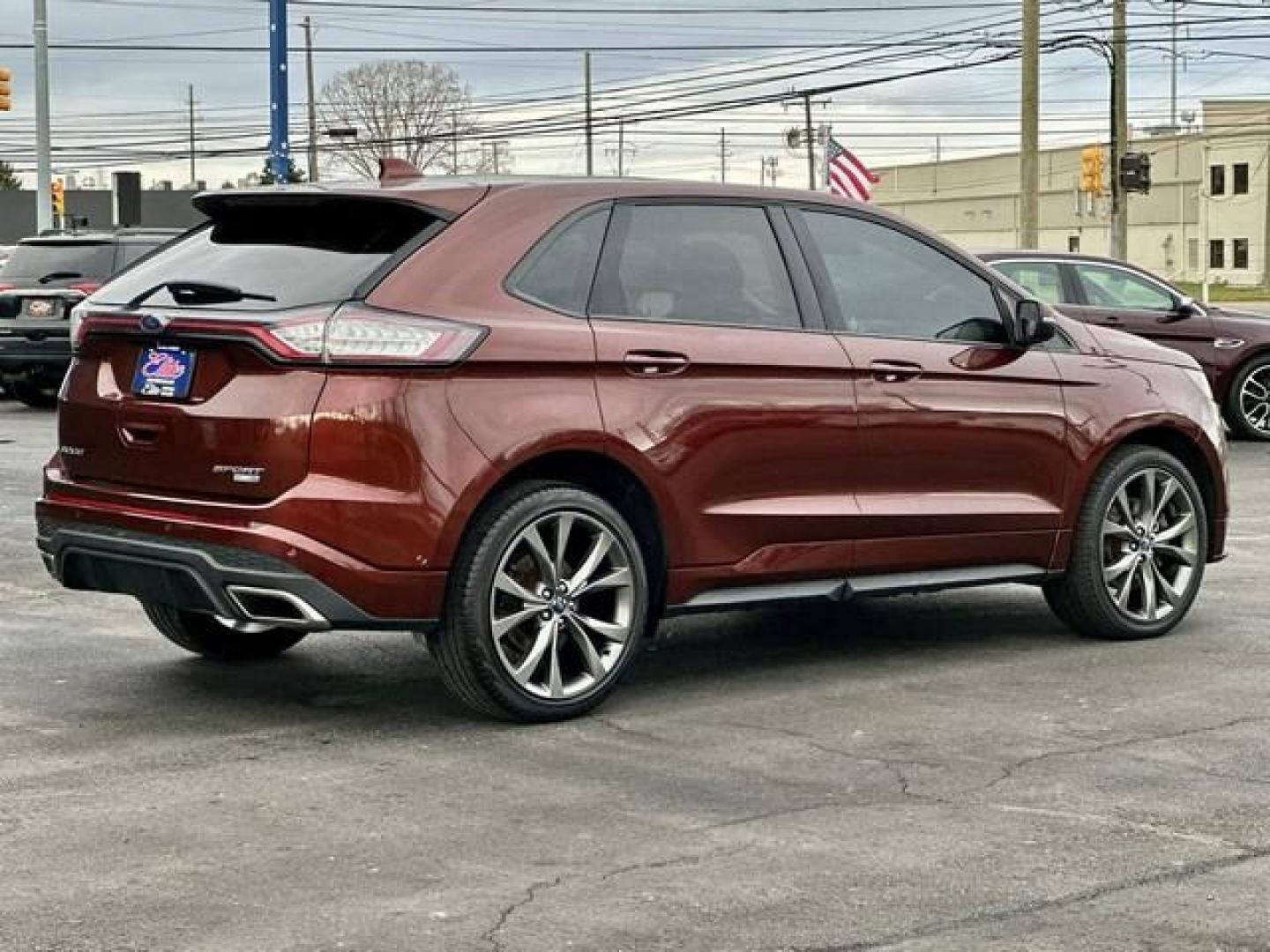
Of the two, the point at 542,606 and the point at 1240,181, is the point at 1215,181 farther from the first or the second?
the point at 542,606

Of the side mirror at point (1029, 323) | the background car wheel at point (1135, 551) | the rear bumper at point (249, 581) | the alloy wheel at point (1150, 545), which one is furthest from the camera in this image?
the alloy wheel at point (1150, 545)

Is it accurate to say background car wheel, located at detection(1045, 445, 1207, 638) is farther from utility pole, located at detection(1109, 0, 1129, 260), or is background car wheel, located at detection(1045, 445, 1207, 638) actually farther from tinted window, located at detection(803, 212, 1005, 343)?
utility pole, located at detection(1109, 0, 1129, 260)

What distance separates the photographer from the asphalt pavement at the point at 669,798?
4855mm

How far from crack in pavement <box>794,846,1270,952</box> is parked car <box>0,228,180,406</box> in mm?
17750

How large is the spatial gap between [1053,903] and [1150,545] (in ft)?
12.8

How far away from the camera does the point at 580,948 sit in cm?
464

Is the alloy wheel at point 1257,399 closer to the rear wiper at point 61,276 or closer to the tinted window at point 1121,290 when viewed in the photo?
the tinted window at point 1121,290

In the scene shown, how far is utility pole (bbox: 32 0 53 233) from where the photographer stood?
1390 inches

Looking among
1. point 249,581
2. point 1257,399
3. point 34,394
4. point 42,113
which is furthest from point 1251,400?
point 42,113

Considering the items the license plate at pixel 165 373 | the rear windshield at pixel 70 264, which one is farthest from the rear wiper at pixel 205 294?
the rear windshield at pixel 70 264

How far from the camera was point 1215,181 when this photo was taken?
92875 millimetres

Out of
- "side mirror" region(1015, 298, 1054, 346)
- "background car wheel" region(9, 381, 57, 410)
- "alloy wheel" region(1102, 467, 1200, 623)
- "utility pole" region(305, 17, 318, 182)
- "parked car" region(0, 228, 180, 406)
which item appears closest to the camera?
"side mirror" region(1015, 298, 1054, 346)

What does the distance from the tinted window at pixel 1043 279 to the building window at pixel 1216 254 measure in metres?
77.3

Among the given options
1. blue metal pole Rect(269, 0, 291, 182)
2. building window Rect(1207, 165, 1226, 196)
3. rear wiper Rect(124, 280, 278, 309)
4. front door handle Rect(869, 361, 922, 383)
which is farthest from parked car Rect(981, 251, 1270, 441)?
building window Rect(1207, 165, 1226, 196)
